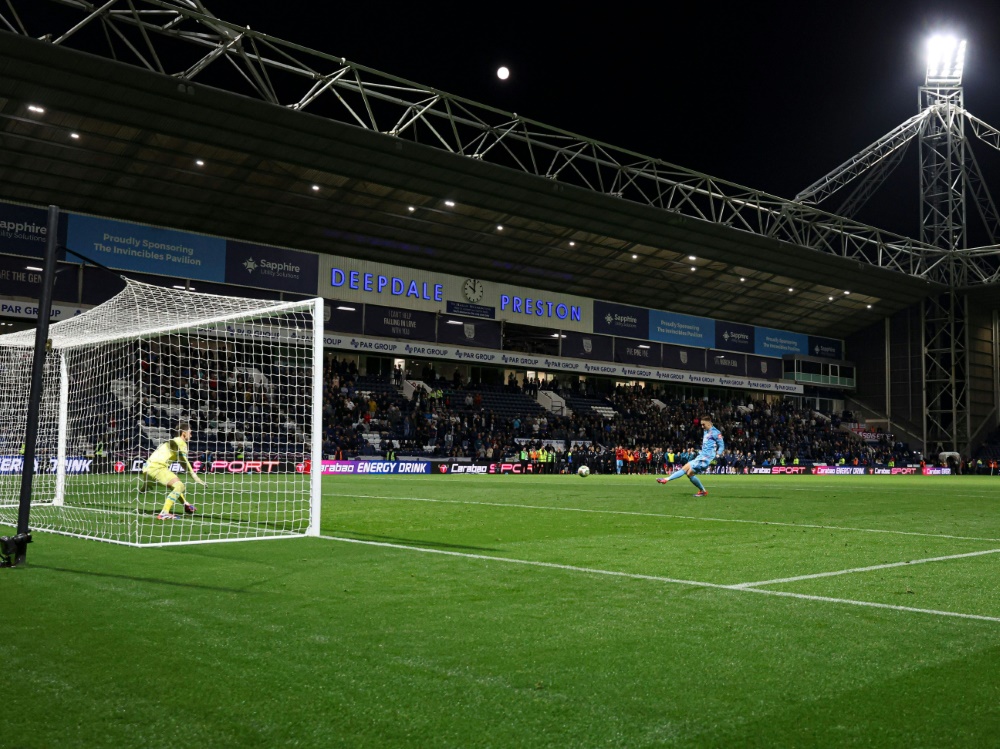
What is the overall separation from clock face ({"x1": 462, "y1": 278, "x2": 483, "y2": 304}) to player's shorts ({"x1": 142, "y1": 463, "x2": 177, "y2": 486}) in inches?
1464

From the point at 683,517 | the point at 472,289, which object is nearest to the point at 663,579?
the point at 683,517

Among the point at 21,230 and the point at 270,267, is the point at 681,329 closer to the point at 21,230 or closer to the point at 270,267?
the point at 270,267

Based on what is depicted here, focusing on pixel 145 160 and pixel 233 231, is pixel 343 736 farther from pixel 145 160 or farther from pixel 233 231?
pixel 233 231

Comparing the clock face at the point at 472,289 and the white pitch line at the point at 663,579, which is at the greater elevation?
the clock face at the point at 472,289

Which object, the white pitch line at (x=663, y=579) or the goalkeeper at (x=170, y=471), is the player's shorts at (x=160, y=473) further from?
the white pitch line at (x=663, y=579)

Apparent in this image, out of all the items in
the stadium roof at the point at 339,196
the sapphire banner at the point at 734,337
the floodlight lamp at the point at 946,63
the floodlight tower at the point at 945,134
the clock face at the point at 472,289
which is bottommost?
the sapphire banner at the point at 734,337

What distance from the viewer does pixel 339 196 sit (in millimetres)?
39219

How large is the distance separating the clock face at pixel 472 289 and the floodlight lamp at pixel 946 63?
36.1 m

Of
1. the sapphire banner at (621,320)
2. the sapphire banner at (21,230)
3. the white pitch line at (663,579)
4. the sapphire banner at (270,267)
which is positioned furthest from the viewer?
the sapphire banner at (621,320)

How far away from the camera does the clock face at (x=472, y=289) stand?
162ft

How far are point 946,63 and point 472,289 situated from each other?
38212 millimetres

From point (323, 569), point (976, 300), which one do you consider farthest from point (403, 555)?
point (976, 300)

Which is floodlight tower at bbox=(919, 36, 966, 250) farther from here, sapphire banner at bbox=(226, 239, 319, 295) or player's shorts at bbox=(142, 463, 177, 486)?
player's shorts at bbox=(142, 463, 177, 486)

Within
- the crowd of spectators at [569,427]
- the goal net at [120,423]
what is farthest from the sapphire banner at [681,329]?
the goal net at [120,423]
